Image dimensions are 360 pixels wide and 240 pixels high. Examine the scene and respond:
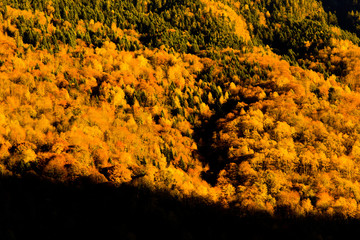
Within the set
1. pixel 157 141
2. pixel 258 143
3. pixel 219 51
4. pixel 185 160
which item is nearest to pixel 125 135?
pixel 157 141

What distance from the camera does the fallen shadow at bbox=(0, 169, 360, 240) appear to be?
6375cm

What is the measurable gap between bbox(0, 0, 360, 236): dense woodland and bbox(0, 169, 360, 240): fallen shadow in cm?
324

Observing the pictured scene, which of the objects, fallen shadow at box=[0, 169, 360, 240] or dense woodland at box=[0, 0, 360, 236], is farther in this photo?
dense woodland at box=[0, 0, 360, 236]

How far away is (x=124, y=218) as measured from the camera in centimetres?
7369

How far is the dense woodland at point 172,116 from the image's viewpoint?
320ft

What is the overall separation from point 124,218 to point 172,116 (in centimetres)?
7042

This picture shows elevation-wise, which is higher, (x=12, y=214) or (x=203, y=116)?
(x=12, y=214)

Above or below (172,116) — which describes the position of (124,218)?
above

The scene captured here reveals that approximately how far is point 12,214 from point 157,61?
401ft

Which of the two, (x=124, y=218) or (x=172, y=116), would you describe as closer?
(x=124, y=218)

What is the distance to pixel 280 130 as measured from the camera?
129625mm

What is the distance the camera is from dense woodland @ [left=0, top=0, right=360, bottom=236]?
97500 mm

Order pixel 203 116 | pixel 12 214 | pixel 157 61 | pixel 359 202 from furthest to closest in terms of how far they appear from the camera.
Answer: pixel 157 61
pixel 203 116
pixel 359 202
pixel 12 214

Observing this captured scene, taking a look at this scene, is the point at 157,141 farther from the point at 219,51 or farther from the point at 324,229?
the point at 219,51
